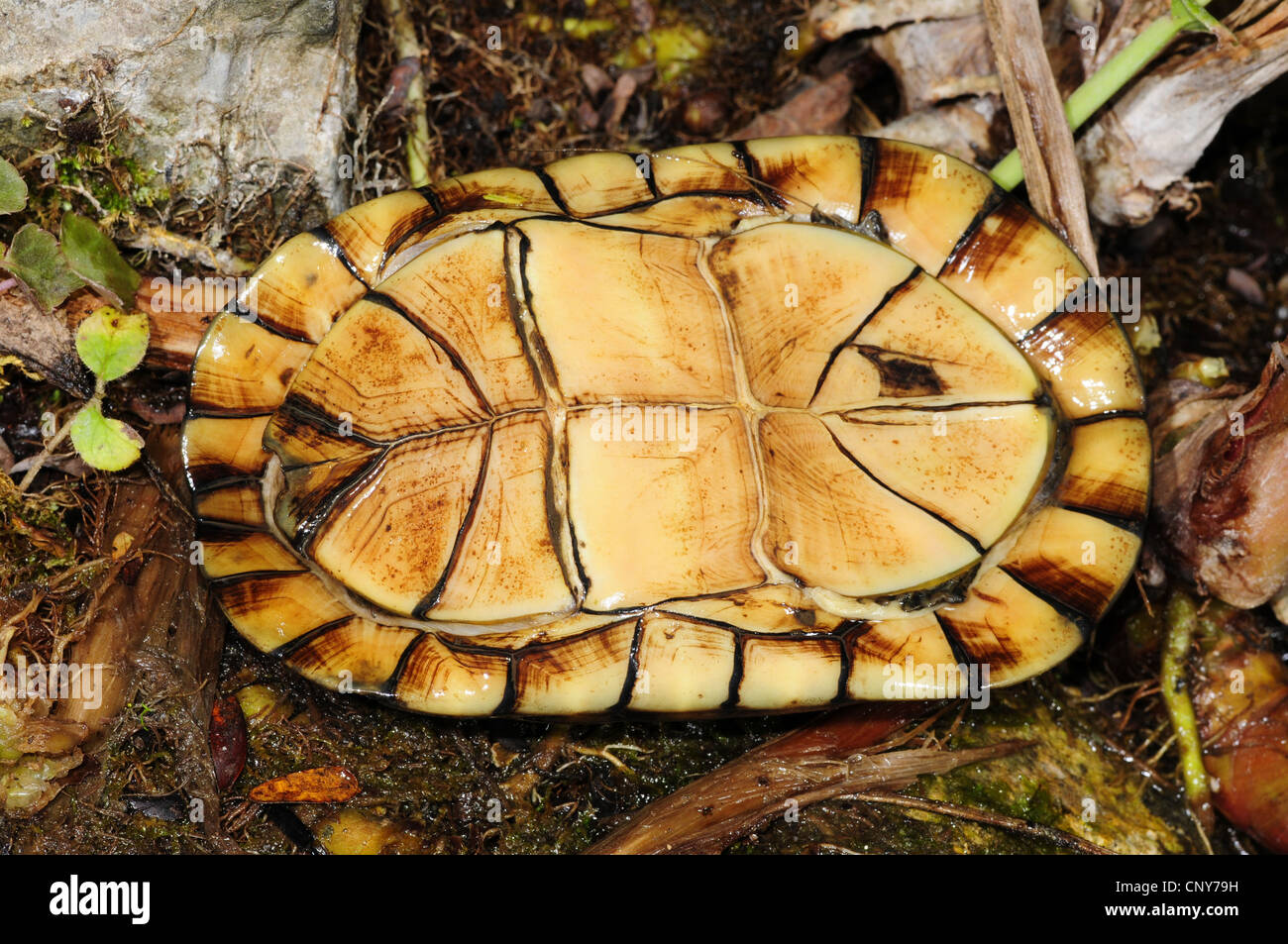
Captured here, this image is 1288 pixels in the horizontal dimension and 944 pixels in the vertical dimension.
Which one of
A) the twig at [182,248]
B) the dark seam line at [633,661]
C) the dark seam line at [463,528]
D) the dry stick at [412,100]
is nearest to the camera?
the dark seam line at [463,528]

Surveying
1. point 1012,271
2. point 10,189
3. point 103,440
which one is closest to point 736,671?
point 1012,271

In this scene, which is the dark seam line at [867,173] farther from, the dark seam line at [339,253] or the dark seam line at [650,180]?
the dark seam line at [339,253]

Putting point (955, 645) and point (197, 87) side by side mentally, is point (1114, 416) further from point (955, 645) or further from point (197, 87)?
point (197, 87)

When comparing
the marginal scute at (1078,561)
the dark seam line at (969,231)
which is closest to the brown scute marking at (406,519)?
the dark seam line at (969,231)

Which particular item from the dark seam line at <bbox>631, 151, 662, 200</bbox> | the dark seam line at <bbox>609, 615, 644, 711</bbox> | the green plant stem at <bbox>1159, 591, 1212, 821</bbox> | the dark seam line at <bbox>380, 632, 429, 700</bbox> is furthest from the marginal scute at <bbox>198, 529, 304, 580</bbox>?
the green plant stem at <bbox>1159, 591, 1212, 821</bbox>

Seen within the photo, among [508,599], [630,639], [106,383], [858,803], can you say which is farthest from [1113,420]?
[106,383]

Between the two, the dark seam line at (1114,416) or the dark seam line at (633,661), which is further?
the dark seam line at (1114,416)

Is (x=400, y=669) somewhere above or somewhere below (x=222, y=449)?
below

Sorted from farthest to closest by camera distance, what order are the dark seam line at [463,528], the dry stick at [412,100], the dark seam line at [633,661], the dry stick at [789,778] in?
the dry stick at [412,100] < the dry stick at [789,778] < the dark seam line at [633,661] < the dark seam line at [463,528]
